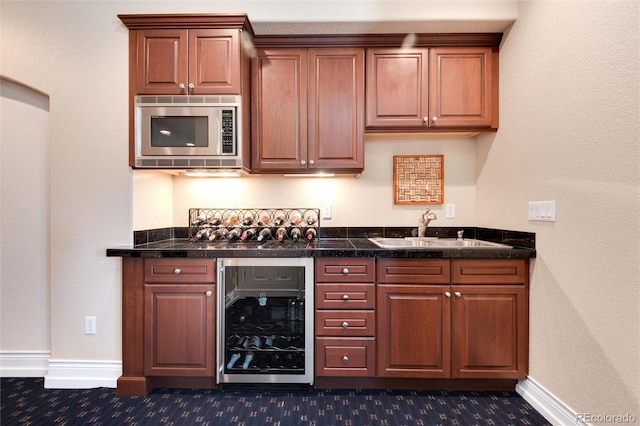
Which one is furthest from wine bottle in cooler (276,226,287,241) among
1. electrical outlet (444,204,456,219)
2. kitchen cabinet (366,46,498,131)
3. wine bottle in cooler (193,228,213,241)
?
electrical outlet (444,204,456,219)

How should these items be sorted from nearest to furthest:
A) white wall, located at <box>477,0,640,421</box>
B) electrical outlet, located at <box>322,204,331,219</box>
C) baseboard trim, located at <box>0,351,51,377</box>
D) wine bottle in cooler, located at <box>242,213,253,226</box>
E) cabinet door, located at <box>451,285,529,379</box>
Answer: white wall, located at <box>477,0,640,421</box> → cabinet door, located at <box>451,285,529,379</box> → baseboard trim, located at <box>0,351,51,377</box> → wine bottle in cooler, located at <box>242,213,253,226</box> → electrical outlet, located at <box>322,204,331,219</box>

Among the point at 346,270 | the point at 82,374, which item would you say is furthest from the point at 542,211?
the point at 82,374

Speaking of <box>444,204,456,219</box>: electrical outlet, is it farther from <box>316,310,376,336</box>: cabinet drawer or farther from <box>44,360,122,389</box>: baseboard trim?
<box>44,360,122,389</box>: baseboard trim

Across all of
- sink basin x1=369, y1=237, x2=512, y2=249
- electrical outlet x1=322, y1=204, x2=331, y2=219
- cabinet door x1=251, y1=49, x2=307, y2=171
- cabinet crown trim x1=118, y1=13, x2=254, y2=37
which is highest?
cabinet crown trim x1=118, y1=13, x2=254, y2=37

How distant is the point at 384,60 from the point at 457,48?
56 centimetres

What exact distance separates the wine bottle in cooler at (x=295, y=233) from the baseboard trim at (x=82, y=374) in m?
1.50

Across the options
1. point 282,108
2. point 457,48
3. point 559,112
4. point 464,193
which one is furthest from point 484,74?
point 282,108

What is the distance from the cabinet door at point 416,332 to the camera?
2.00 meters

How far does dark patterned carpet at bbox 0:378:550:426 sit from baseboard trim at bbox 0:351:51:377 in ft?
0.53

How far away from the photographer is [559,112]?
1.75 metres

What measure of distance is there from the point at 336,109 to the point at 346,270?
121 cm

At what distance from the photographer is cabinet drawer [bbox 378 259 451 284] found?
201 cm

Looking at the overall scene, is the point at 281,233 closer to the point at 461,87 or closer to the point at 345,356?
the point at 345,356

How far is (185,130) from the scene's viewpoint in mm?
2145
